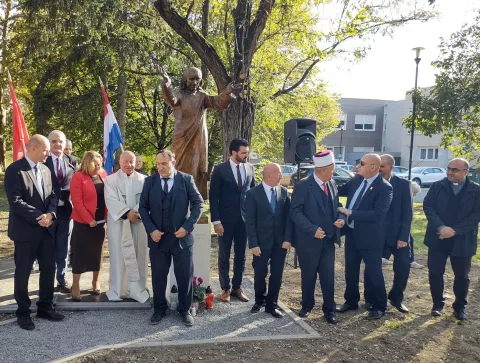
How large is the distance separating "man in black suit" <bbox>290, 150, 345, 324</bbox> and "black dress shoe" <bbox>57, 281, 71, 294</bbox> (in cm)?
316

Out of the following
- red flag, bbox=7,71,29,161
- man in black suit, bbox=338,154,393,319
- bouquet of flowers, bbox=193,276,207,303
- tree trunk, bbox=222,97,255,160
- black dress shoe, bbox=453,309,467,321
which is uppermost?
tree trunk, bbox=222,97,255,160

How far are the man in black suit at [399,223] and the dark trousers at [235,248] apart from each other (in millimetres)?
1670

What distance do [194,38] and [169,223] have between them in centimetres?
575

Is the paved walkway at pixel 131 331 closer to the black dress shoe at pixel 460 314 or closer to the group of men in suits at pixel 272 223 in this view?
the group of men in suits at pixel 272 223

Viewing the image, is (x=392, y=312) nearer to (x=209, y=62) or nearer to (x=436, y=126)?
(x=209, y=62)

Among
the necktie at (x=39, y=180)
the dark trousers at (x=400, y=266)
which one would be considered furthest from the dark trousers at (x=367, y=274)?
the necktie at (x=39, y=180)

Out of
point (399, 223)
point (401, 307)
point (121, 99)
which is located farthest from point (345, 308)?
point (121, 99)

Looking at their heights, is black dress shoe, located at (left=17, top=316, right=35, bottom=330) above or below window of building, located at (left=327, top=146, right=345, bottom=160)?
below

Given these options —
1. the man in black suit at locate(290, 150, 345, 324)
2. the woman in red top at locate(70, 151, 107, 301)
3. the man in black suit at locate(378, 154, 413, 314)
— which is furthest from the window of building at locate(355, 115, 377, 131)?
the woman in red top at locate(70, 151, 107, 301)

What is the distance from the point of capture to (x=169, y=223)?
4746mm

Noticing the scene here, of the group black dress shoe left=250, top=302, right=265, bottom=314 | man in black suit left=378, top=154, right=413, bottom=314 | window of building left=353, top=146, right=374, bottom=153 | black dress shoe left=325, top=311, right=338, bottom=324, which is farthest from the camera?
window of building left=353, top=146, right=374, bottom=153

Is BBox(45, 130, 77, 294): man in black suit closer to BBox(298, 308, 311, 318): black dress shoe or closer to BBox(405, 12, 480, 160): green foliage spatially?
BBox(298, 308, 311, 318): black dress shoe

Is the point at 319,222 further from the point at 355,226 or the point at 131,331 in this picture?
the point at 131,331

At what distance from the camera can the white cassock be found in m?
5.20
